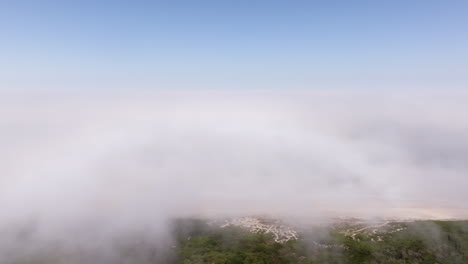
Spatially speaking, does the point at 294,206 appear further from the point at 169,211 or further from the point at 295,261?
the point at 169,211

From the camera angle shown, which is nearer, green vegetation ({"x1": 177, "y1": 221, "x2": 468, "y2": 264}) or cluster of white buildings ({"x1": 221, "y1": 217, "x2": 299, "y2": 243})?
green vegetation ({"x1": 177, "y1": 221, "x2": 468, "y2": 264})

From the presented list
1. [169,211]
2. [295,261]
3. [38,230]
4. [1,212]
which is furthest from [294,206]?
[1,212]

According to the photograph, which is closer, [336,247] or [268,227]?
[336,247]

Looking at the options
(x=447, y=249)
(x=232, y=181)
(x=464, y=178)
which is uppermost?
(x=464, y=178)

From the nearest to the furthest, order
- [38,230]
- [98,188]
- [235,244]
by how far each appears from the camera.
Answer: [235,244], [38,230], [98,188]

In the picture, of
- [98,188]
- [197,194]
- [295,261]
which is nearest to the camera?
[295,261]

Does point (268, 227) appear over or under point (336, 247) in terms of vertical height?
over

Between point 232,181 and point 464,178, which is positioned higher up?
point 464,178

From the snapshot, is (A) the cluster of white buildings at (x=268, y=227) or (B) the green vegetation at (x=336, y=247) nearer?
(B) the green vegetation at (x=336, y=247)
